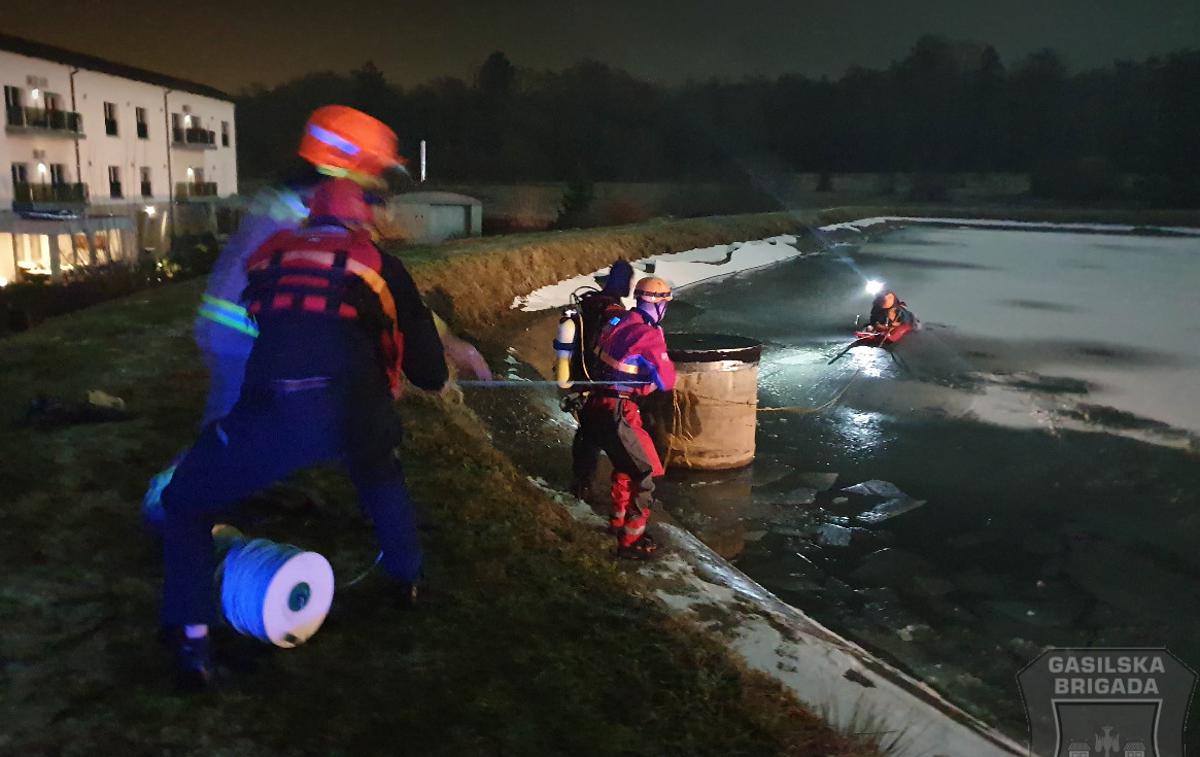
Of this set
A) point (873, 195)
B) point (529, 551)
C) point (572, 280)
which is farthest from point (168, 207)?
point (873, 195)

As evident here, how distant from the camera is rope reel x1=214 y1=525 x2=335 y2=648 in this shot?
11.0ft

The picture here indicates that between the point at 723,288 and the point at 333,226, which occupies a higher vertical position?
the point at 333,226

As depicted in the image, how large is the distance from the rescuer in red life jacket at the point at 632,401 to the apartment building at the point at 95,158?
64.7 ft

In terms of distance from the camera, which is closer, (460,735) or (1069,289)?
(460,735)

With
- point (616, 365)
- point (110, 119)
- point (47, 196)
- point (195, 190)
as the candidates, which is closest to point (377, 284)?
point (616, 365)

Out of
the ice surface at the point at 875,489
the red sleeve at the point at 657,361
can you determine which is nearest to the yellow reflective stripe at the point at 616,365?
the red sleeve at the point at 657,361

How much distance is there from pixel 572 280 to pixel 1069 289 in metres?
15.2

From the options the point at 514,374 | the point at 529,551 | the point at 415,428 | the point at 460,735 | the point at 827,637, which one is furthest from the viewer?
the point at 514,374

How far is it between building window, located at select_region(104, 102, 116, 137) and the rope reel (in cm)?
3910

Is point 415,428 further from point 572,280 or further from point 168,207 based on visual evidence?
point 168,207

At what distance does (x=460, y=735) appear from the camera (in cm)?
314

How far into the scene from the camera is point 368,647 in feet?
11.9

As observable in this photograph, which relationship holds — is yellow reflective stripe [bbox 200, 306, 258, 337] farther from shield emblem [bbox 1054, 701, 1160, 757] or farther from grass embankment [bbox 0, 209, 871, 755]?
shield emblem [bbox 1054, 701, 1160, 757]

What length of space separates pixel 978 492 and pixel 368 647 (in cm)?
719
